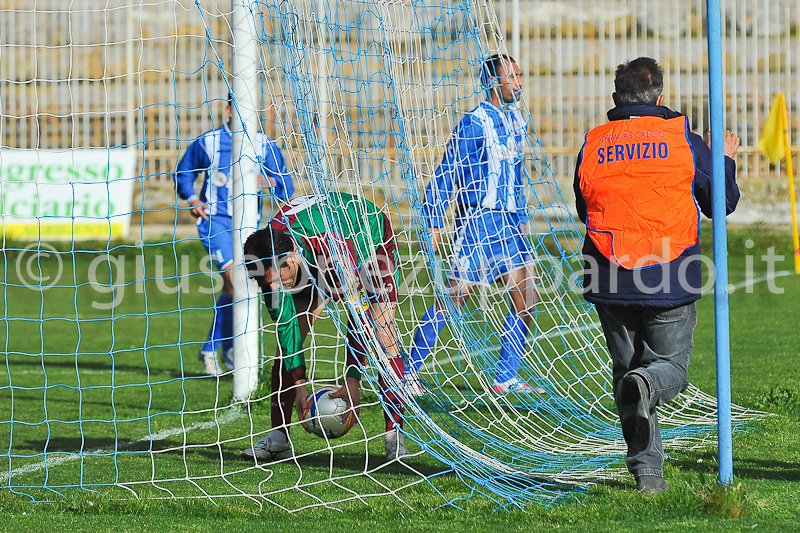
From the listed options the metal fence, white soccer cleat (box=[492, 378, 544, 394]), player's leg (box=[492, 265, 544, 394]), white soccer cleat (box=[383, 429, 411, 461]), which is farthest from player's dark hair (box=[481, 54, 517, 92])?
the metal fence

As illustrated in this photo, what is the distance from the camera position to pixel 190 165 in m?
7.08

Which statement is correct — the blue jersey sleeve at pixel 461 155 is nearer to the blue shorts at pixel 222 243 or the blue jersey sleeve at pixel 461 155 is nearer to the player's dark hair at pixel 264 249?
the blue shorts at pixel 222 243

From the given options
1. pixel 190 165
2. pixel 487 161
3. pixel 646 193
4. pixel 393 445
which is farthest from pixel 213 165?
pixel 646 193

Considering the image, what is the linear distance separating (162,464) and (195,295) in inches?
292

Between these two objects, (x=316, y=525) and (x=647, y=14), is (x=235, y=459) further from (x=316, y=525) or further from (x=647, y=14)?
(x=647, y=14)

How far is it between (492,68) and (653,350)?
2969 millimetres

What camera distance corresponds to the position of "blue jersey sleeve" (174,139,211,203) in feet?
23.1

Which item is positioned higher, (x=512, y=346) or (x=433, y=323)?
(x=433, y=323)

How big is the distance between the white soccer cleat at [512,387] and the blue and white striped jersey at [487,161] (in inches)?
46.8

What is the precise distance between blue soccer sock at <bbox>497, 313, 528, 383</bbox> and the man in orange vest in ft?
6.07

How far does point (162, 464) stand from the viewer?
15.3 feet

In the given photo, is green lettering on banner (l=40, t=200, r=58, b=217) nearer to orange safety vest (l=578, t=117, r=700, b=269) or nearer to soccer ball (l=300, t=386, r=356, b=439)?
soccer ball (l=300, t=386, r=356, b=439)

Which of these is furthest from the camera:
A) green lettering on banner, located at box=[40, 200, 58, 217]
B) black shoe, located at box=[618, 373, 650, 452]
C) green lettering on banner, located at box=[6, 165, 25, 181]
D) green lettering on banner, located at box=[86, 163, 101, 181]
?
green lettering on banner, located at box=[6, 165, 25, 181]

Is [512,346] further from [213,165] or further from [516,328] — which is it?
[213,165]
